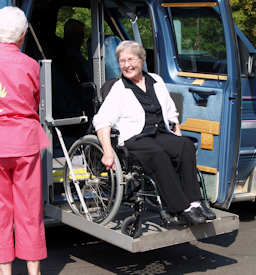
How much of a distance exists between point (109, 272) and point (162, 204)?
0.78m

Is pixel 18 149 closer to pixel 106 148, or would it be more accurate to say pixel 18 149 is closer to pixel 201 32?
pixel 106 148

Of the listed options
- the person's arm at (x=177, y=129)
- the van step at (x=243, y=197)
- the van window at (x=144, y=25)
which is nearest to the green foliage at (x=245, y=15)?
the van window at (x=144, y=25)

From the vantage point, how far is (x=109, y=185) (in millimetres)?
3529

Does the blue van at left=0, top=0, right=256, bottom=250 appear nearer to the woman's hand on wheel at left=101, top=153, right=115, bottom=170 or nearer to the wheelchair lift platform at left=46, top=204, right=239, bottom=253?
the wheelchair lift platform at left=46, top=204, right=239, bottom=253

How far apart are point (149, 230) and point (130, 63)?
1400mm

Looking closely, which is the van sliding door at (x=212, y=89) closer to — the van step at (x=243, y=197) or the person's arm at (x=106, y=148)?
the van step at (x=243, y=197)

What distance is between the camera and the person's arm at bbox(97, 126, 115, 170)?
129 inches

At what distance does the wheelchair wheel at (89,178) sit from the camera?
3578 millimetres

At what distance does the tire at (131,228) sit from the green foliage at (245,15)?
7117 millimetres

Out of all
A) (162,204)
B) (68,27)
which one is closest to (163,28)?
(68,27)

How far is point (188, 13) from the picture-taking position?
4.21 meters

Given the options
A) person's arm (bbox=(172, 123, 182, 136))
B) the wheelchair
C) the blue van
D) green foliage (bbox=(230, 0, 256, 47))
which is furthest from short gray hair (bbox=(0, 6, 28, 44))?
green foliage (bbox=(230, 0, 256, 47))

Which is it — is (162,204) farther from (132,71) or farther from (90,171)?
(132,71)

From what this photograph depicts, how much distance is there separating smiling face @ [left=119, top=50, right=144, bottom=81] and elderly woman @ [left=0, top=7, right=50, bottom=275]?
993 mm
